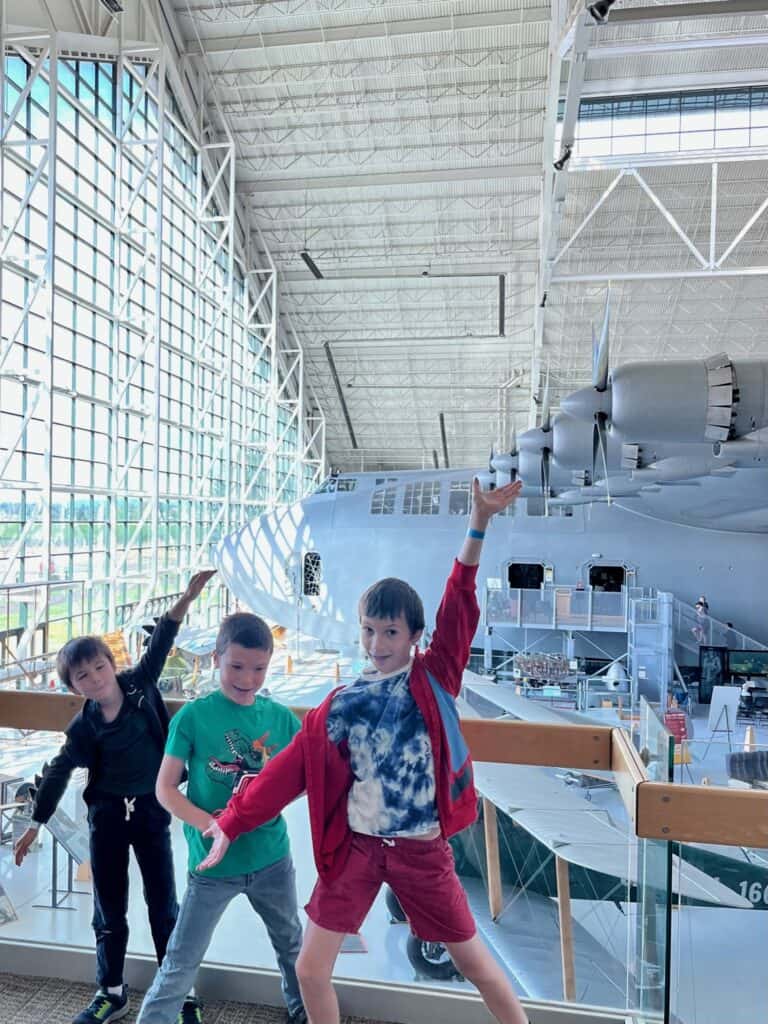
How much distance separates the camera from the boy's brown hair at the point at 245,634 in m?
2.28

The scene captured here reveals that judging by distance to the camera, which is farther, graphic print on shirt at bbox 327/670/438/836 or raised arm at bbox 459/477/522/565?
raised arm at bbox 459/477/522/565

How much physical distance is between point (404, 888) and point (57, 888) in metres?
1.76

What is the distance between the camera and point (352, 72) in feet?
63.2

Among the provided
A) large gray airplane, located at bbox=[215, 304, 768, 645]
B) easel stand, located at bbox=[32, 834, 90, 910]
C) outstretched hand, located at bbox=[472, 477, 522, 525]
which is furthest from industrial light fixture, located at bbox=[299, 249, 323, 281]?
outstretched hand, located at bbox=[472, 477, 522, 525]

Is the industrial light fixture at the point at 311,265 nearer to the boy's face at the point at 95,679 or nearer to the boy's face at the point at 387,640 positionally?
the boy's face at the point at 95,679

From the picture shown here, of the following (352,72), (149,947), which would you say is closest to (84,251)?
(352,72)

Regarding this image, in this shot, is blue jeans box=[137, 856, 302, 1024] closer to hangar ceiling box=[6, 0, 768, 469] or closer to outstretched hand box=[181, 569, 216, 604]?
outstretched hand box=[181, 569, 216, 604]

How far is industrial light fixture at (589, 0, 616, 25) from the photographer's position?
25.9 feet

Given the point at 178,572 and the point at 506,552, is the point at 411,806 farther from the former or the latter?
the point at 178,572

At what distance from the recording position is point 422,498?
1552 centimetres

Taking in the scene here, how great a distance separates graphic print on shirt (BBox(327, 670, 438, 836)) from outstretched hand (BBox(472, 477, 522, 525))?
23.0 inches

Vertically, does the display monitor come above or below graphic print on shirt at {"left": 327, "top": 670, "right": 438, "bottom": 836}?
below

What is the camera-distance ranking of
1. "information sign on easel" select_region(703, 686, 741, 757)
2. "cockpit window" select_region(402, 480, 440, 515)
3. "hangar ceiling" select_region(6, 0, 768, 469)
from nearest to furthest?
"information sign on easel" select_region(703, 686, 741, 757) → "hangar ceiling" select_region(6, 0, 768, 469) → "cockpit window" select_region(402, 480, 440, 515)

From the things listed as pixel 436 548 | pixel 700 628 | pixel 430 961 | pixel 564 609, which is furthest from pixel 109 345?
pixel 430 961
